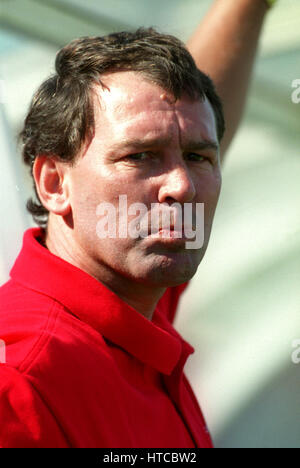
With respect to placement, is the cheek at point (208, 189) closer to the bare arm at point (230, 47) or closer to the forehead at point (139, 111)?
the forehead at point (139, 111)

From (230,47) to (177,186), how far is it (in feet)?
2.24

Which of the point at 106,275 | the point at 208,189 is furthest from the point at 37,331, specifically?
the point at 208,189

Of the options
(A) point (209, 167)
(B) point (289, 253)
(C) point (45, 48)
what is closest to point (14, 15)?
(C) point (45, 48)

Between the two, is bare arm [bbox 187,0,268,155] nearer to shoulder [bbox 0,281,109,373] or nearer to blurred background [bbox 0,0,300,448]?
blurred background [bbox 0,0,300,448]

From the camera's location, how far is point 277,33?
1836 millimetres

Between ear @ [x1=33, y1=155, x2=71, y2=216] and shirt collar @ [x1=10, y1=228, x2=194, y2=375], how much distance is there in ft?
0.28

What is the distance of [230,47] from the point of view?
163 cm

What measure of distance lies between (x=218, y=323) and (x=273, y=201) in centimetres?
41

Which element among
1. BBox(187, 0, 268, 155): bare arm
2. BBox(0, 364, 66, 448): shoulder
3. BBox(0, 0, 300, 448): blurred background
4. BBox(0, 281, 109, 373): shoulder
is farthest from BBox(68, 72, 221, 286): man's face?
BBox(0, 0, 300, 448): blurred background

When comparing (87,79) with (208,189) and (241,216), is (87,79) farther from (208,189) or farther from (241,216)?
(241,216)

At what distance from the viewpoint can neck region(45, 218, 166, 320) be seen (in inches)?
46.8
